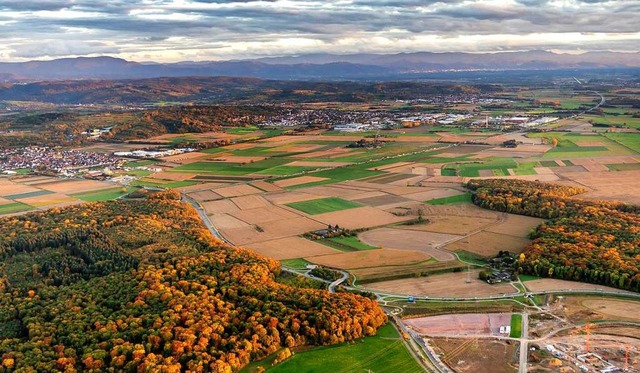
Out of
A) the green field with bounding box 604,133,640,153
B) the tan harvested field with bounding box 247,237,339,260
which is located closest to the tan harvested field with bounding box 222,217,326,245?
the tan harvested field with bounding box 247,237,339,260

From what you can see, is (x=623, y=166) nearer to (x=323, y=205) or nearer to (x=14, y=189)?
(x=323, y=205)

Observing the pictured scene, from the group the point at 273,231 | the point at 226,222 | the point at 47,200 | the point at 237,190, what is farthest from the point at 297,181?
the point at 47,200

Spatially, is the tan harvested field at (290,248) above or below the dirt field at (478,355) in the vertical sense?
above

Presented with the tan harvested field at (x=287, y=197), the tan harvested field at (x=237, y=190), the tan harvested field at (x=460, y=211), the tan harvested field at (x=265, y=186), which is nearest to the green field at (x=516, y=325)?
the tan harvested field at (x=460, y=211)

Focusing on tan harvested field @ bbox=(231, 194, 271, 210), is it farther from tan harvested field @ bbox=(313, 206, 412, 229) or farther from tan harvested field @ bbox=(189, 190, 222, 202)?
tan harvested field @ bbox=(313, 206, 412, 229)

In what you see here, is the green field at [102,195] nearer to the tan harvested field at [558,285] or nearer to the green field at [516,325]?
the tan harvested field at [558,285]

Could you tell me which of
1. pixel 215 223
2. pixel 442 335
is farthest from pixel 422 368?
A: pixel 215 223

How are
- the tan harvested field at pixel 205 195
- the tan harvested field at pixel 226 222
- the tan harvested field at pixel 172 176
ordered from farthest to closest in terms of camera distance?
the tan harvested field at pixel 172 176 < the tan harvested field at pixel 205 195 < the tan harvested field at pixel 226 222

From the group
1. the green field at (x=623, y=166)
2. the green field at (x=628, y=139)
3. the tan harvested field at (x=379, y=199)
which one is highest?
the green field at (x=628, y=139)

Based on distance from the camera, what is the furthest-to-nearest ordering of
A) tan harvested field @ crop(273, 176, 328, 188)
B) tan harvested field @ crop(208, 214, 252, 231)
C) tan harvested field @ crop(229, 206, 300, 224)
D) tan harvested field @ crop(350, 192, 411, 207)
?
tan harvested field @ crop(273, 176, 328, 188) → tan harvested field @ crop(350, 192, 411, 207) → tan harvested field @ crop(229, 206, 300, 224) → tan harvested field @ crop(208, 214, 252, 231)
